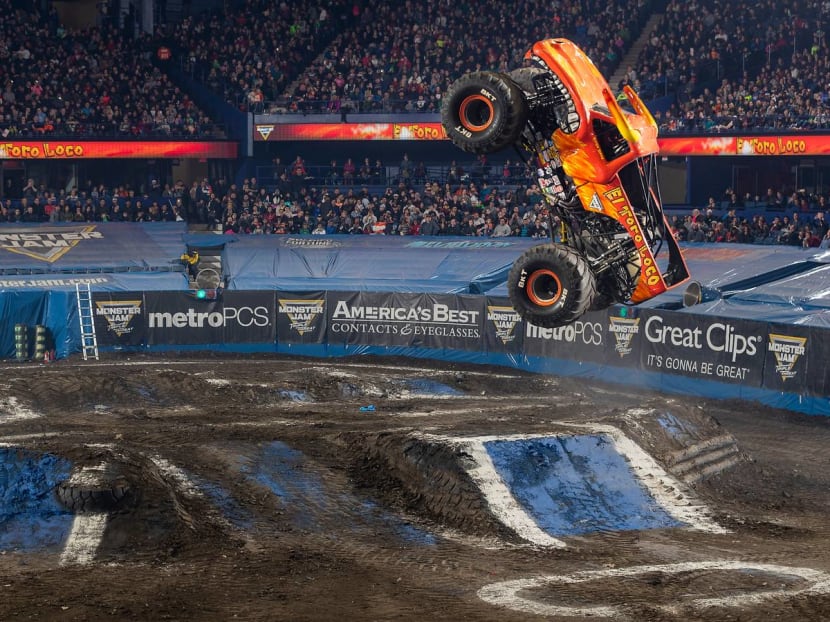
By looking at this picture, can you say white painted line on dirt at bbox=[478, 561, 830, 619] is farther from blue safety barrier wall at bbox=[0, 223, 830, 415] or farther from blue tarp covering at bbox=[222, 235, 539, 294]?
blue tarp covering at bbox=[222, 235, 539, 294]

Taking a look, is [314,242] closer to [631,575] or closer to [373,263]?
[373,263]

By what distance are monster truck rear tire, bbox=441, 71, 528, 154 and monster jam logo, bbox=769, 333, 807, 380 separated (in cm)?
1026

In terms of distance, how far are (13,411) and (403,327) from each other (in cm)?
1150

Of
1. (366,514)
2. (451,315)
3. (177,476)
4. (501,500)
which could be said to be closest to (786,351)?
(451,315)

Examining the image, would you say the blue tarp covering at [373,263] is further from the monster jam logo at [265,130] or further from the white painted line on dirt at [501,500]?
the white painted line on dirt at [501,500]

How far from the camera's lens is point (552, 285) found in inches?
619

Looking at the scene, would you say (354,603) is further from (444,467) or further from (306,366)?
(306,366)

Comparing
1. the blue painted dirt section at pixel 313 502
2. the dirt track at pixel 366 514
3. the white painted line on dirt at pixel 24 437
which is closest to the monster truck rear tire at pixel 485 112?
the dirt track at pixel 366 514

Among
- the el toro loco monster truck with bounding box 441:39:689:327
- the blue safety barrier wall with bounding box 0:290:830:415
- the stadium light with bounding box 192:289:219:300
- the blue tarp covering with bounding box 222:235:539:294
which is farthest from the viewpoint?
the blue tarp covering with bounding box 222:235:539:294

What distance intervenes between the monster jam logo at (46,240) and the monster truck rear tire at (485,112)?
21207 mm

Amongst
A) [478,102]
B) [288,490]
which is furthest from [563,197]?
[288,490]

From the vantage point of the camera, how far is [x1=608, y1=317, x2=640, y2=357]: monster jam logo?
2602cm

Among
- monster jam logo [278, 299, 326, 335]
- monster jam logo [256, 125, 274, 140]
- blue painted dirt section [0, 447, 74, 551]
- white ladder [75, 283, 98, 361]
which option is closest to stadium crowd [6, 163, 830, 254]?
monster jam logo [256, 125, 274, 140]

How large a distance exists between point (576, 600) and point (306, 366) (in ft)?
59.0
